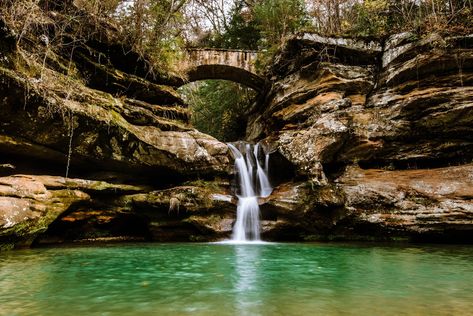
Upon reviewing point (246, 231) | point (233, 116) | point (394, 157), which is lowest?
point (246, 231)

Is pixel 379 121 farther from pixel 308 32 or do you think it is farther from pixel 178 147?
pixel 178 147

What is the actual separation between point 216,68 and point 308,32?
4675 millimetres

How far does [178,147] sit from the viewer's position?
9.90m

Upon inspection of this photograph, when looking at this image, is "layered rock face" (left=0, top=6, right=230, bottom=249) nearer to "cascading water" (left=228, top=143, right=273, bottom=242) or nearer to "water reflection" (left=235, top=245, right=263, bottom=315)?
"cascading water" (left=228, top=143, right=273, bottom=242)

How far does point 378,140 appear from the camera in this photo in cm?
1041

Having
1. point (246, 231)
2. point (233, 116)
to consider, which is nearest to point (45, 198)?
point (246, 231)

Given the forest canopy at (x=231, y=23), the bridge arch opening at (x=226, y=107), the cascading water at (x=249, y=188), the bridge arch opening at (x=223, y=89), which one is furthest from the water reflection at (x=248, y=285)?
the bridge arch opening at (x=226, y=107)

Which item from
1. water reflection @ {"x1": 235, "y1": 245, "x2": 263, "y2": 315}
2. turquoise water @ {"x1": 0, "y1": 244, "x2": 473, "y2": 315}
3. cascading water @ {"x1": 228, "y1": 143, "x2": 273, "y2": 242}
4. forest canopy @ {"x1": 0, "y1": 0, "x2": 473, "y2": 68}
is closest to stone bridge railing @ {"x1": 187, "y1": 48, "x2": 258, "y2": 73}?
forest canopy @ {"x1": 0, "y1": 0, "x2": 473, "y2": 68}

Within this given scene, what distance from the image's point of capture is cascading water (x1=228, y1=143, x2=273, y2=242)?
9.41 metres

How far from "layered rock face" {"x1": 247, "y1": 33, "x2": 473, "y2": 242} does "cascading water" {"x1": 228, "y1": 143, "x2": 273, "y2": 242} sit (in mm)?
563

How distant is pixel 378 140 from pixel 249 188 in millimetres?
4297

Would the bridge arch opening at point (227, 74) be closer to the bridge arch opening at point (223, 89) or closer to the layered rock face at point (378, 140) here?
the bridge arch opening at point (223, 89)

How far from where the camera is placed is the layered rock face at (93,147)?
715cm

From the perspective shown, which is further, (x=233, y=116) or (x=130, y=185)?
(x=233, y=116)
